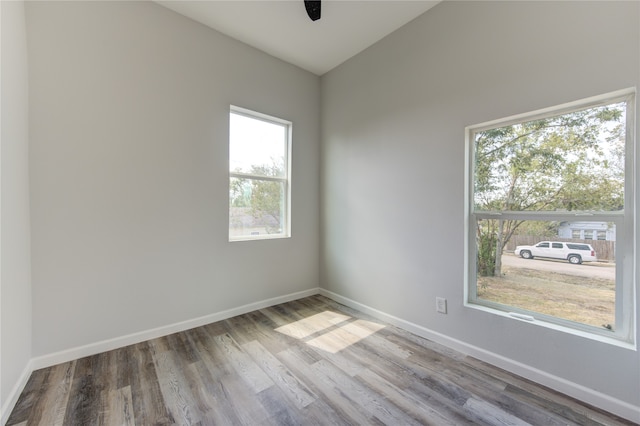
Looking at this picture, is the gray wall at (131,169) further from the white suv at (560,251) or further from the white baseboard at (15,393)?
the white suv at (560,251)

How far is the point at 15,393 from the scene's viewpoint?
153cm

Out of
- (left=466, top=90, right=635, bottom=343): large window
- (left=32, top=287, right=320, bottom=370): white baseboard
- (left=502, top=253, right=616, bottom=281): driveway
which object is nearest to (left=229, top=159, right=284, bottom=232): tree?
(left=32, top=287, right=320, bottom=370): white baseboard

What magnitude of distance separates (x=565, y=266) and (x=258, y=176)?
277 cm

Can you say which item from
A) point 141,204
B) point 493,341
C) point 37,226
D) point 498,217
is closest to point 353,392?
point 493,341

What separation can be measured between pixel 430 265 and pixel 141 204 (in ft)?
8.45

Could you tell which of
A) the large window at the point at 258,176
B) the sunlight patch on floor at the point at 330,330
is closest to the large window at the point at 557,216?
the sunlight patch on floor at the point at 330,330

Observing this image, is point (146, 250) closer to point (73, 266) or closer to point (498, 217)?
point (73, 266)

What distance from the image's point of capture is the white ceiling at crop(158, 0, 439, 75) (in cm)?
225

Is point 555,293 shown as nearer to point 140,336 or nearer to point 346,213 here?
point 346,213

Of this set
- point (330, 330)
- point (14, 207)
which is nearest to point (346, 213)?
point (330, 330)

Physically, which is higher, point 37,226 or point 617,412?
point 37,226

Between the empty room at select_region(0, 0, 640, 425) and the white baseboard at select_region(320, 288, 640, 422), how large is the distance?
1 cm

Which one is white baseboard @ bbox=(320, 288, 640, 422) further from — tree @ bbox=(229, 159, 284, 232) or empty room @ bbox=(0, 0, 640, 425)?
tree @ bbox=(229, 159, 284, 232)

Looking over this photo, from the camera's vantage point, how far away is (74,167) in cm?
193
